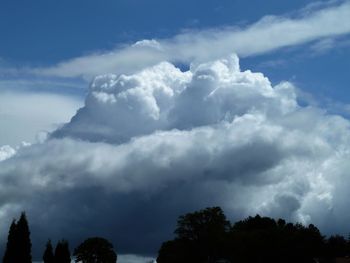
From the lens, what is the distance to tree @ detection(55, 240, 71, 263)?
121694 mm

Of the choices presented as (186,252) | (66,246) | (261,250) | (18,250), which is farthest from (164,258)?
(18,250)

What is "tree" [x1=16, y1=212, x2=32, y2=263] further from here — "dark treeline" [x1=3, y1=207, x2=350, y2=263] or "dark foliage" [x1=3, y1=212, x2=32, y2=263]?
"dark treeline" [x1=3, y1=207, x2=350, y2=263]

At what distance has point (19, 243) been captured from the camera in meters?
98.1

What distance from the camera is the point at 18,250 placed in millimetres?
97438

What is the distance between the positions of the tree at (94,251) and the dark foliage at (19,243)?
5306 cm

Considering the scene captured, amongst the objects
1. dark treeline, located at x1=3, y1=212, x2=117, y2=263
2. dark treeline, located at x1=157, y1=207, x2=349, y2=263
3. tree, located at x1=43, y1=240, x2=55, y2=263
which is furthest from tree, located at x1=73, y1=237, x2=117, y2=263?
tree, located at x1=43, y1=240, x2=55, y2=263

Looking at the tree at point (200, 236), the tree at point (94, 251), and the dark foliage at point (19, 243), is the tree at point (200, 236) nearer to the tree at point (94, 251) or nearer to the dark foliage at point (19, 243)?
the tree at point (94, 251)

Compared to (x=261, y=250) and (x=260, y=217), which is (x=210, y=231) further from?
(x=260, y=217)

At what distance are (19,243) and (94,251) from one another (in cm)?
5493

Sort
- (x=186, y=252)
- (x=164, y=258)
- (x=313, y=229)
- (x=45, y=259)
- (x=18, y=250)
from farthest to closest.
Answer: (x=313, y=229), (x=164, y=258), (x=186, y=252), (x=45, y=259), (x=18, y=250)

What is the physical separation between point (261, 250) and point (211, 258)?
408 inches

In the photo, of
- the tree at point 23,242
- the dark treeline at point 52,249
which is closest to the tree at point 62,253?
the dark treeline at point 52,249

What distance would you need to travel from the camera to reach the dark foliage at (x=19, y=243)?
97125 millimetres

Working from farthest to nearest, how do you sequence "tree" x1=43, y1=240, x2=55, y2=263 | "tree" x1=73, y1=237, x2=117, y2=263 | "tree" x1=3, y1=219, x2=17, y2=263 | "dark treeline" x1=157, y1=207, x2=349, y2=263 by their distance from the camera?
"tree" x1=73, y1=237, x2=117, y2=263 → "dark treeline" x1=157, y1=207, x2=349, y2=263 → "tree" x1=43, y1=240, x2=55, y2=263 → "tree" x1=3, y1=219, x2=17, y2=263
